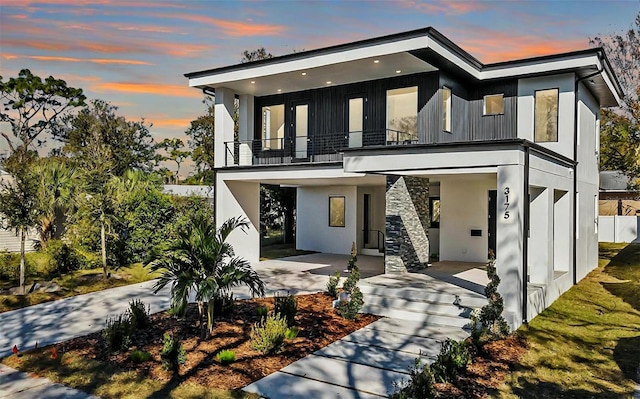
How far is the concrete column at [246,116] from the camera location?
60.7 feet

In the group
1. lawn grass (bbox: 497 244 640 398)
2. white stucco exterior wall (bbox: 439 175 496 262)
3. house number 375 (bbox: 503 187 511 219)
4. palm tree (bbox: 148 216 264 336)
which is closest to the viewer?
lawn grass (bbox: 497 244 640 398)

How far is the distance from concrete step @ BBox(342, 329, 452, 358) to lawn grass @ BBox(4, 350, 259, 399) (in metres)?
3.06

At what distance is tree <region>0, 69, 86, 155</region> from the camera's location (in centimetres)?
3347

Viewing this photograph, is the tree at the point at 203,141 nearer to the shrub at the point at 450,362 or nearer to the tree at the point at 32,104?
the tree at the point at 32,104

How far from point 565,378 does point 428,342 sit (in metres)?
2.37

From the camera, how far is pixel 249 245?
727 inches

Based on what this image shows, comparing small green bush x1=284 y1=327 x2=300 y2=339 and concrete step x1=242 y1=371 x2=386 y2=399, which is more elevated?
small green bush x1=284 y1=327 x2=300 y2=339

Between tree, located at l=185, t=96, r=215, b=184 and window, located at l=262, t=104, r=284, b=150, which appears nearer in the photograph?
window, located at l=262, t=104, r=284, b=150

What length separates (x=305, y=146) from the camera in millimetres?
17531

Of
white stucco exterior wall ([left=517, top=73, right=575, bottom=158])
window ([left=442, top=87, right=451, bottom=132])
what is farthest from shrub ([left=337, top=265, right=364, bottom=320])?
white stucco exterior wall ([left=517, top=73, right=575, bottom=158])

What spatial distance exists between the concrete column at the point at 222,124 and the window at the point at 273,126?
59.6 inches

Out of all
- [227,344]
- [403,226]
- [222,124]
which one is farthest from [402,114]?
[227,344]

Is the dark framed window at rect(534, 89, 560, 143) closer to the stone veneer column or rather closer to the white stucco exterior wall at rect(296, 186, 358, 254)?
the stone veneer column

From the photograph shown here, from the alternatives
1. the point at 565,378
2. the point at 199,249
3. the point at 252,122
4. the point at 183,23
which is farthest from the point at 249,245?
the point at 565,378
